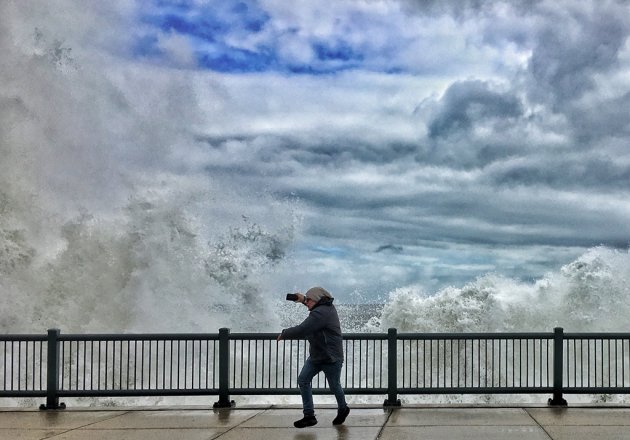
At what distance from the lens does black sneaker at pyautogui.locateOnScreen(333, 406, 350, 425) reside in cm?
1102

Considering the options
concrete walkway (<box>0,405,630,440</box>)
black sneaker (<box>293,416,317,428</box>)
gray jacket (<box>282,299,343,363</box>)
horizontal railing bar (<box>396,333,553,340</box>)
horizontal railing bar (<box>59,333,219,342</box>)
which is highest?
gray jacket (<box>282,299,343,363</box>)

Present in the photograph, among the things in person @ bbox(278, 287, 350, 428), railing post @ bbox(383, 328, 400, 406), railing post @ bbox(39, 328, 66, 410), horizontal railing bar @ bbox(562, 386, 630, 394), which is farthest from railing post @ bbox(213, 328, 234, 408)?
horizontal railing bar @ bbox(562, 386, 630, 394)

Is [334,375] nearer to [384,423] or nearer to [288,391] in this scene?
[384,423]

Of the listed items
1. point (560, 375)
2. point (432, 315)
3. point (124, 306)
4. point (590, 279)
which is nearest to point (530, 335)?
point (560, 375)

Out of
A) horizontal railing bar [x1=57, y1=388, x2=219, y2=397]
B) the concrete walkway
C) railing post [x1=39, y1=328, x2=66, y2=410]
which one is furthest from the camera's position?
railing post [x1=39, y1=328, x2=66, y2=410]

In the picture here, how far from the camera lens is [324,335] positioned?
10.6 m

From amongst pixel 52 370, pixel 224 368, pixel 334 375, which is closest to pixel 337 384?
pixel 334 375

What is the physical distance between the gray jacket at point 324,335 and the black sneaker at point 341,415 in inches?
33.3

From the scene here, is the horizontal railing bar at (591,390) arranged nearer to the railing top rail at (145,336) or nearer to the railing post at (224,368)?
the railing post at (224,368)

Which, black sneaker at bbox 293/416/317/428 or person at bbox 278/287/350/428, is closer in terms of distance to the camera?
person at bbox 278/287/350/428

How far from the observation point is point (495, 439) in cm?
980

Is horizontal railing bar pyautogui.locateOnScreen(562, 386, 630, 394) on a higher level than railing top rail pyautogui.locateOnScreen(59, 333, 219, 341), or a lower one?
lower

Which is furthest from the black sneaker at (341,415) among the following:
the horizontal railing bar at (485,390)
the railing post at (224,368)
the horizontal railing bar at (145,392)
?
the horizontal railing bar at (145,392)

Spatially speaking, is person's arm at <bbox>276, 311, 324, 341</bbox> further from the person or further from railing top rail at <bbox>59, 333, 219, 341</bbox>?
railing top rail at <bbox>59, 333, 219, 341</bbox>
